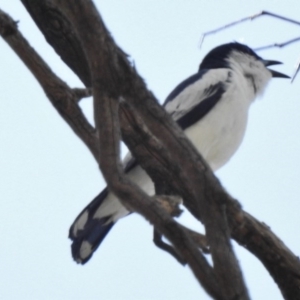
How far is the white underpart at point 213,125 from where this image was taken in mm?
6480

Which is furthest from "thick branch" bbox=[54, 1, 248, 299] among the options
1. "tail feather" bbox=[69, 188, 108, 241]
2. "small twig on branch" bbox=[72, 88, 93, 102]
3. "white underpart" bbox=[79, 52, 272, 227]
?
"white underpart" bbox=[79, 52, 272, 227]

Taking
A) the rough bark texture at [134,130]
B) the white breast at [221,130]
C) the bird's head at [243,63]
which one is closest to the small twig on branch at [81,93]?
the rough bark texture at [134,130]

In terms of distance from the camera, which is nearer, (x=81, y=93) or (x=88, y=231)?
(x=81, y=93)

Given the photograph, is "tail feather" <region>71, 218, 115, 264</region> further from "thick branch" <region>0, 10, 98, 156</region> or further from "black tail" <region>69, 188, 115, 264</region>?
"thick branch" <region>0, 10, 98, 156</region>

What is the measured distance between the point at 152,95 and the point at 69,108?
1.77ft

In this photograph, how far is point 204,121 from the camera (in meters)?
6.82

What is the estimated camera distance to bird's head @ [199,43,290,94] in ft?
25.5

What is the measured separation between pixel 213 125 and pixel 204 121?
0.08 meters

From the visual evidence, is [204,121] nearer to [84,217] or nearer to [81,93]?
[84,217]

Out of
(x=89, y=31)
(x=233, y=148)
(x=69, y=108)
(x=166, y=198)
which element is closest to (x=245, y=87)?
(x=233, y=148)

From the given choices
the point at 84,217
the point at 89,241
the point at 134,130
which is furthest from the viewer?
the point at 84,217

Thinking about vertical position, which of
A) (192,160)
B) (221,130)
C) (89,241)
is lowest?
(192,160)

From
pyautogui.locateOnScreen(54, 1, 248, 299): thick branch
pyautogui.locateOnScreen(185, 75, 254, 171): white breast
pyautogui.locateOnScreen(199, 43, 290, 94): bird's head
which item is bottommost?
pyautogui.locateOnScreen(54, 1, 248, 299): thick branch

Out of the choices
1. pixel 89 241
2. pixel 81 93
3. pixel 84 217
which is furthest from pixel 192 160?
pixel 84 217
